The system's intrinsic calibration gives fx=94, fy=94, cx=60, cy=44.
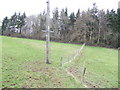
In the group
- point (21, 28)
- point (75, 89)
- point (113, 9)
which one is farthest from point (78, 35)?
point (75, 89)

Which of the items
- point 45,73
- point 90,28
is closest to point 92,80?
point 45,73

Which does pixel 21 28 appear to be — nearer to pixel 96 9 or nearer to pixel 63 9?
pixel 63 9

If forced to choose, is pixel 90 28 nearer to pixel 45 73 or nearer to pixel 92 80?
pixel 92 80

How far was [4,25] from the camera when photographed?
47.8 m

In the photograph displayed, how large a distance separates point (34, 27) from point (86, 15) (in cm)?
2316

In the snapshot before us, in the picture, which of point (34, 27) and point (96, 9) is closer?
point (96, 9)

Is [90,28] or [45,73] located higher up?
[90,28]

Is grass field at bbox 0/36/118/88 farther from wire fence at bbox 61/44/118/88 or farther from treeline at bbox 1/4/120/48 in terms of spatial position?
treeline at bbox 1/4/120/48

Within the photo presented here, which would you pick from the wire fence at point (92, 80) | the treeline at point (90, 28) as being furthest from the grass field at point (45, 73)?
the treeline at point (90, 28)

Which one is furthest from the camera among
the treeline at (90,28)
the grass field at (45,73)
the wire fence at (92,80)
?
the treeline at (90,28)

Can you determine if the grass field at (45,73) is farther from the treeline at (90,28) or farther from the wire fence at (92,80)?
the treeline at (90,28)

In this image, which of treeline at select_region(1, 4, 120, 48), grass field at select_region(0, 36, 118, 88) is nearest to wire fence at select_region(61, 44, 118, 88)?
grass field at select_region(0, 36, 118, 88)

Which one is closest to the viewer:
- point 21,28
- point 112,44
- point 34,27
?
point 112,44

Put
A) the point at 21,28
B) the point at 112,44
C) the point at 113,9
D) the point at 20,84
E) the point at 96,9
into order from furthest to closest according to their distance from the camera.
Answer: the point at 21,28, the point at 113,9, the point at 96,9, the point at 112,44, the point at 20,84
